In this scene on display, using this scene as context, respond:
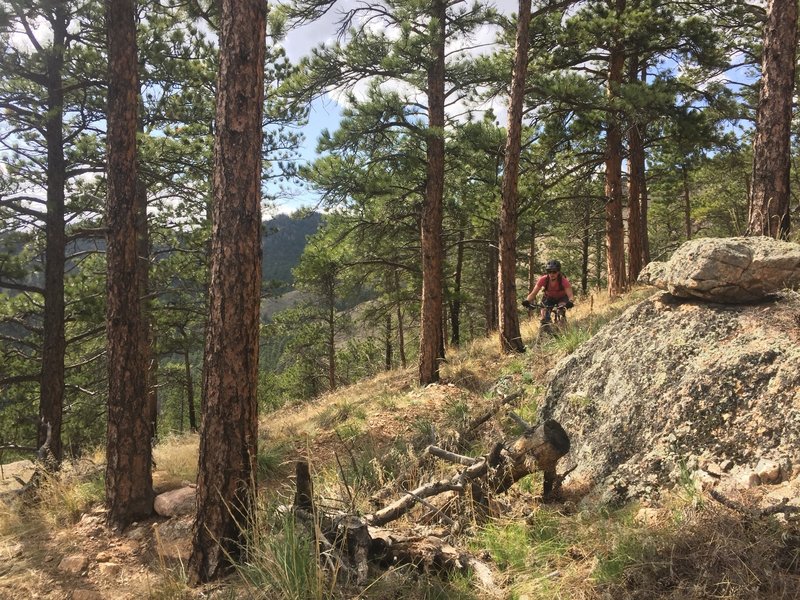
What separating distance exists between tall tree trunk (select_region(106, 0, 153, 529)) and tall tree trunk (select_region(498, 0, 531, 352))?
251 inches

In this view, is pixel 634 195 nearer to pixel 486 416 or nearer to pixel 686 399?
pixel 486 416

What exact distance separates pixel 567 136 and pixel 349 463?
9514 millimetres

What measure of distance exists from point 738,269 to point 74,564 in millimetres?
6686

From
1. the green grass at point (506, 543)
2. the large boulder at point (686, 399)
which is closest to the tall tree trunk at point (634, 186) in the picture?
the large boulder at point (686, 399)

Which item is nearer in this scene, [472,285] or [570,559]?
[570,559]

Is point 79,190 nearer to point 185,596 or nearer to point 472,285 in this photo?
point 185,596

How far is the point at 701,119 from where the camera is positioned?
9.96 meters

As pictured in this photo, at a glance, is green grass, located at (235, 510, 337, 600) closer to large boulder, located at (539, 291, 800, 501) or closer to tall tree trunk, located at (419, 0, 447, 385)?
large boulder, located at (539, 291, 800, 501)

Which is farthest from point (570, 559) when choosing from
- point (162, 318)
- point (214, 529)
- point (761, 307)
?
point (162, 318)

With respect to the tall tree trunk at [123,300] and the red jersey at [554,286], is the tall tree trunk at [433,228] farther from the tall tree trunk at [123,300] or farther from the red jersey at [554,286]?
the tall tree trunk at [123,300]

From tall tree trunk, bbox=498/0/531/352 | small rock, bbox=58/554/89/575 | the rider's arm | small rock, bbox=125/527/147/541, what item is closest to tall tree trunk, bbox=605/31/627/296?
tall tree trunk, bbox=498/0/531/352

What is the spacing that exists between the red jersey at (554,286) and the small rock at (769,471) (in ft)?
18.4

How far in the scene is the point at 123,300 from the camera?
5.98 meters

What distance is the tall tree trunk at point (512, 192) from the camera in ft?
29.7
